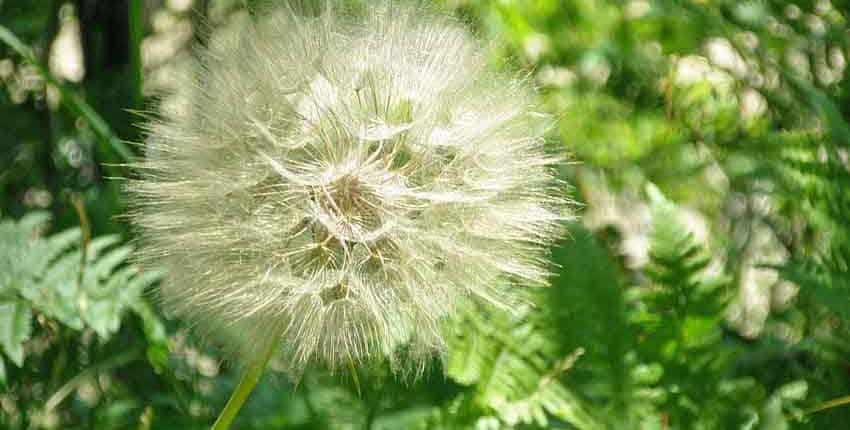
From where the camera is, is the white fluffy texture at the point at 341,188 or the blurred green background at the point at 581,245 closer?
the white fluffy texture at the point at 341,188

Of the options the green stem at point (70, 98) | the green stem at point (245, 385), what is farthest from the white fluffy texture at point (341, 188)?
the green stem at point (70, 98)

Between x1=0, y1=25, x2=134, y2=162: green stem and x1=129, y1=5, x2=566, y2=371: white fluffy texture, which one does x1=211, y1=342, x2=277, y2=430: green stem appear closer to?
x1=129, y1=5, x2=566, y2=371: white fluffy texture

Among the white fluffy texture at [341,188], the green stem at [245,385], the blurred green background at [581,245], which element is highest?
the white fluffy texture at [341,188]

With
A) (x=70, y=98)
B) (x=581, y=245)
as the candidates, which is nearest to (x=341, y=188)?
(x=581, y=245)

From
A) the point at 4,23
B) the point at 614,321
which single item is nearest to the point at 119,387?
the point at 4,23

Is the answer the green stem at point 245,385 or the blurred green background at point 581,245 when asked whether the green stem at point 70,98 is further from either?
the green stem at point 245,385

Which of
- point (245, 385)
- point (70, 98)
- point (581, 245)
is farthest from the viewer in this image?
point (70, 98)

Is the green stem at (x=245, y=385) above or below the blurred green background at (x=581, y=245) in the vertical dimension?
above

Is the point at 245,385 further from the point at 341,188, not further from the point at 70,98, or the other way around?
the point at 70,98
